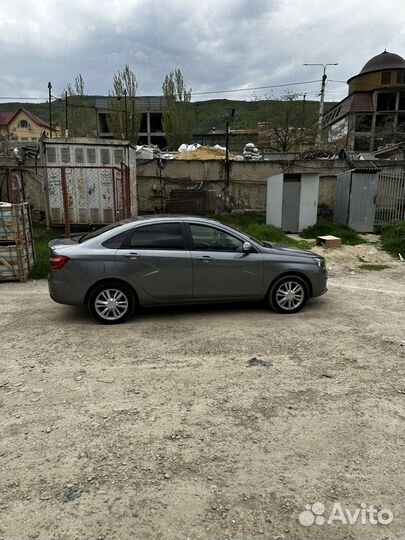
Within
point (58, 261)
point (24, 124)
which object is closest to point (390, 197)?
point (58, 261)

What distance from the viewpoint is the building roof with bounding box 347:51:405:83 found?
48.4 metres

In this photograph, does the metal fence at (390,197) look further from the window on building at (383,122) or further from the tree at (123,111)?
the window on building at (383,122)

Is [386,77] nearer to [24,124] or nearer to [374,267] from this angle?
[374,267]

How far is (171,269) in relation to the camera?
5.48 meters

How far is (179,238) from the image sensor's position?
563 cm

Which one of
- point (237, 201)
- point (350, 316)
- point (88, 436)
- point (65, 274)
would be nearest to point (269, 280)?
point (350, 316)

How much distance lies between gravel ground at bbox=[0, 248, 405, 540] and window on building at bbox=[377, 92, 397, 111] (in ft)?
170

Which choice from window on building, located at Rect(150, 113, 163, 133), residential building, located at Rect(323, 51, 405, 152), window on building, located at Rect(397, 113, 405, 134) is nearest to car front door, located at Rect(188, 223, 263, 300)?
window on building, located at Rect(150, 113, 163, 133)

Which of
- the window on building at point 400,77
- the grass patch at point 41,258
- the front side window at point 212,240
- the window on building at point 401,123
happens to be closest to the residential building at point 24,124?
the window on building at point 400,77

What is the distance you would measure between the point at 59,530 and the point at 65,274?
11.6 ft

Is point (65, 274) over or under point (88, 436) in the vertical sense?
over

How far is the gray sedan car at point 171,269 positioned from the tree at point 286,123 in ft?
92.7

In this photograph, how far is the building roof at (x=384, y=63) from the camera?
48369mm

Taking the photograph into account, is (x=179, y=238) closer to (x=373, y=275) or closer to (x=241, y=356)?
(x=241, y=356)
